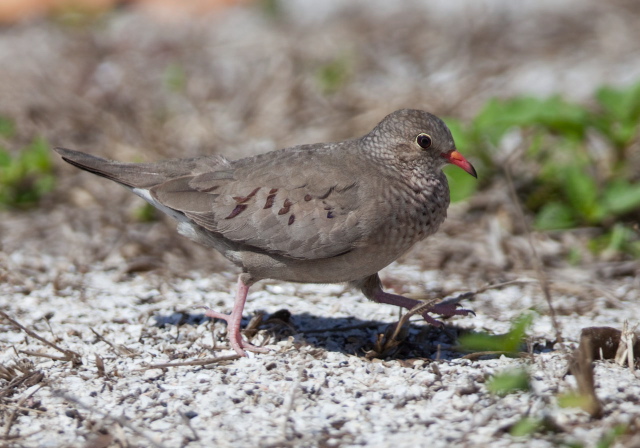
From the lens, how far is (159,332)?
4457mm

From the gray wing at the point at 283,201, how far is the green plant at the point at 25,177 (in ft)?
7.55

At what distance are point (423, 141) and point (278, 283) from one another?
60.9 inches

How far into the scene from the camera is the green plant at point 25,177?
629cm

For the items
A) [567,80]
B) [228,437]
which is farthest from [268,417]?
[567,80]

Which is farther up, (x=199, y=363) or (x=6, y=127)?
(x=6, y=127)

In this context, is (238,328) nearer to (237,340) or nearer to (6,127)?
(237,340)

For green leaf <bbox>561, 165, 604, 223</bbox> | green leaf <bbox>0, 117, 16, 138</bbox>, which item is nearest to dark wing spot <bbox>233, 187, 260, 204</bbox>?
green leaf <bbox>561, 165, 604, 223</bbox>

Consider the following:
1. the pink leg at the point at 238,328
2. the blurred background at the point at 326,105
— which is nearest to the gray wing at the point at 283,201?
the pink leg at the point at 238,328

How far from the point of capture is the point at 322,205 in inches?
165

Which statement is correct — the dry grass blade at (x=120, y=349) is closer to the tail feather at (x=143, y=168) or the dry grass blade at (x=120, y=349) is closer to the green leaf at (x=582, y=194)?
the tail feather at (x=143, y=168)

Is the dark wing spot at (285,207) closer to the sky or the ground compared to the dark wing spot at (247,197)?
closer to the ground

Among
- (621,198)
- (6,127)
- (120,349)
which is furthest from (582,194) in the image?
(6,127)

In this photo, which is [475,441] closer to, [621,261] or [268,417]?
[268,417]

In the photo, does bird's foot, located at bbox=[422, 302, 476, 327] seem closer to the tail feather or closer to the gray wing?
the gray wing
